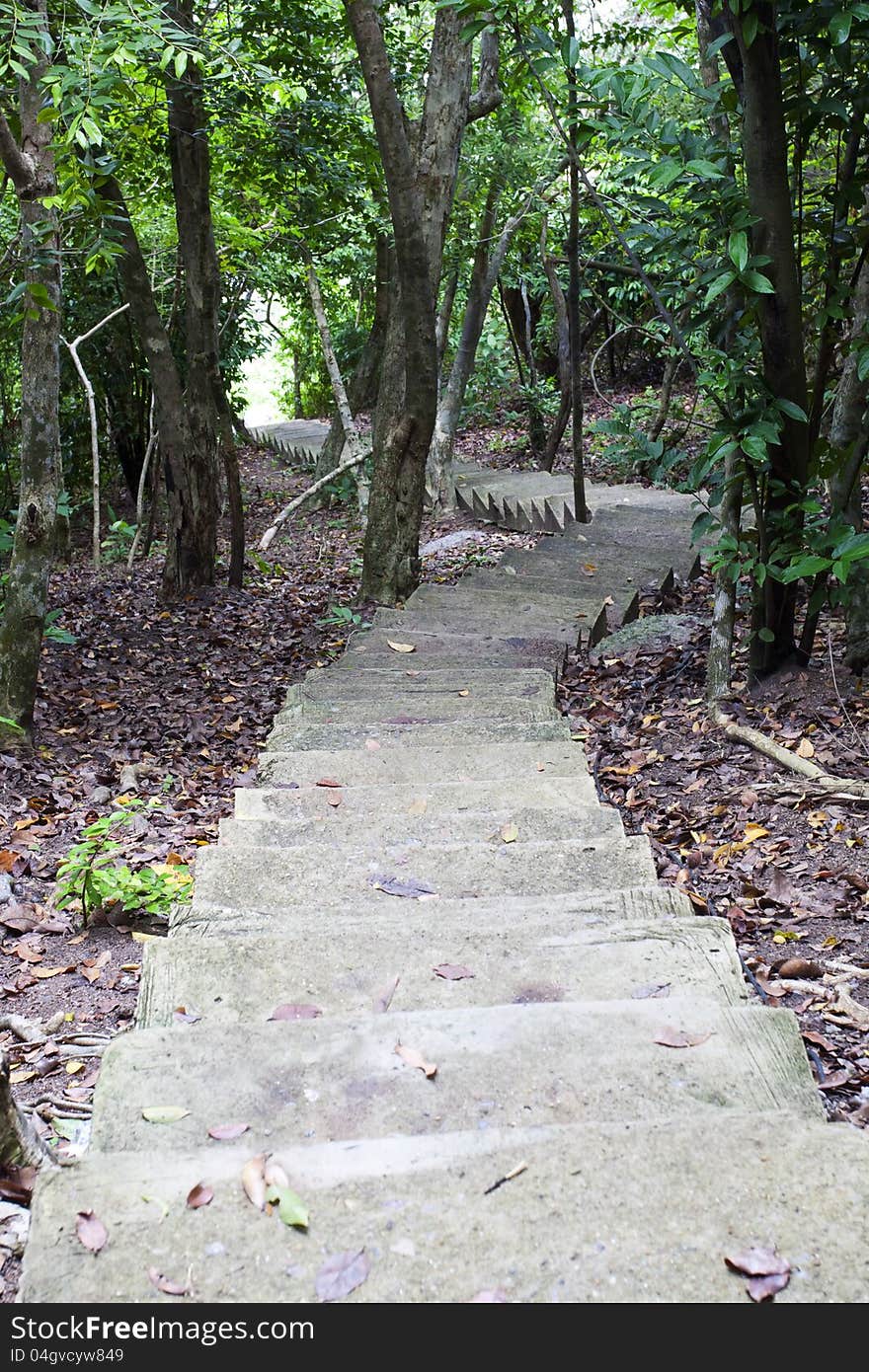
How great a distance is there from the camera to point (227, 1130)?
72.7 inches

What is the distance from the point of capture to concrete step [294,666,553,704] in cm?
563

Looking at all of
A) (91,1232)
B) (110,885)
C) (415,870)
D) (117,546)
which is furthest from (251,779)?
(117,546)

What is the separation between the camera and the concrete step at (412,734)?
4.67m

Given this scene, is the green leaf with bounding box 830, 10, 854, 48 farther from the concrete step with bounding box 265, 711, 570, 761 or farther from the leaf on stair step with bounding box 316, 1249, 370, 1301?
the leaf on stair step with bounding box 316, 1249, 370, 1301

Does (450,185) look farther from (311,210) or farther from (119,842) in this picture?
(119,842)

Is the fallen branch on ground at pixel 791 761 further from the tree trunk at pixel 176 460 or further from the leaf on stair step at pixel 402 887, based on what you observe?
the tree trunk at pixel 176 460

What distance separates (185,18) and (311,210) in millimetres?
1969

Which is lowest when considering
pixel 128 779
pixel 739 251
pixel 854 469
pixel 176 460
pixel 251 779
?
pixel 128 779


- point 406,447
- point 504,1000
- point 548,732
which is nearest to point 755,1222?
point 504,1000

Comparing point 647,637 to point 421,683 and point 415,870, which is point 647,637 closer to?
point 421,683

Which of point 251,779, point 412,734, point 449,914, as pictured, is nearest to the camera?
point 449,914

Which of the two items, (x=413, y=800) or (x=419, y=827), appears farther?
(x=413, y=800)

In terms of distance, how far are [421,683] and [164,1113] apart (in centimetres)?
410

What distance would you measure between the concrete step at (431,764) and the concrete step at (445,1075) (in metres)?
1.99
